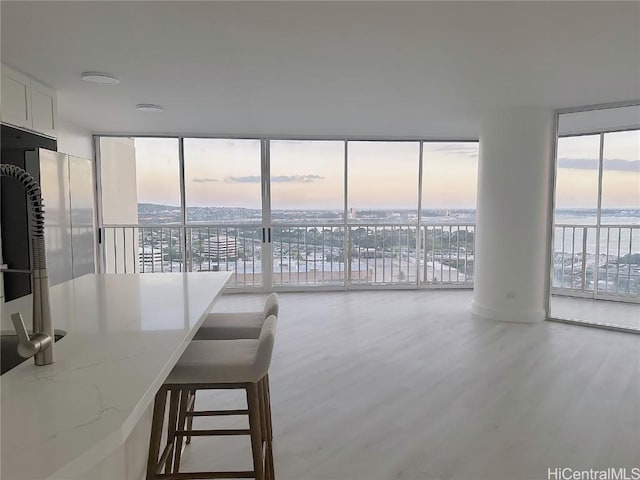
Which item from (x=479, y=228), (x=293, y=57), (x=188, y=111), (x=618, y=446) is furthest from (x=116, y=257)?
(x=618, y=446)

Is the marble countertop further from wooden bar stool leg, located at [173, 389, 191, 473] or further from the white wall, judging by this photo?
the white wall

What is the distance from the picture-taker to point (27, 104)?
3328mm

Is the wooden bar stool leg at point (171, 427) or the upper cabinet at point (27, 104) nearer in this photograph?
the wooden bar stool leg at point (171, 427)

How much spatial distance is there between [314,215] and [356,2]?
4376 mm

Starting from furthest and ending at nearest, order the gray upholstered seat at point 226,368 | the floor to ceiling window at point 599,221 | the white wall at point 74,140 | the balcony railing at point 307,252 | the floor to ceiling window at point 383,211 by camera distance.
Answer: the floor to ceiling window at point 383,211, the balcony railing at point 307,252, the floor to ceiling window at point 599,221, the white wall at point 74,140, the gray upholstered seat at point 226,368

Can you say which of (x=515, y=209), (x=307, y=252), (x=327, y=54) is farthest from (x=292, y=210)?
(x=327, y=54)

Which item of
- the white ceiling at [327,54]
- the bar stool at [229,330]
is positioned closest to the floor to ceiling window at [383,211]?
the white ceiling at [327,54]

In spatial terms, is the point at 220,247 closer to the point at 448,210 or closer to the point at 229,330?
the point at 448,210

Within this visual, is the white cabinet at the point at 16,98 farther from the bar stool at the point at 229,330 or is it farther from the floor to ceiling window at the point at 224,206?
the floor to ceiling window at the point at 224,206

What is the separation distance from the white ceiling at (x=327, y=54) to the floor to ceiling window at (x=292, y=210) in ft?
5.06

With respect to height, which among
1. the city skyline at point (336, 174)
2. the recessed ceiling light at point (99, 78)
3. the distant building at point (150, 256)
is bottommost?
the distant building at point (150, 256)

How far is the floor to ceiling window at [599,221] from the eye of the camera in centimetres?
559

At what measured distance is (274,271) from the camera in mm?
6418

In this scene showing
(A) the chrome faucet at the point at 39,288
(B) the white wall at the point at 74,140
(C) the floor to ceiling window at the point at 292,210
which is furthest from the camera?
(C) the floor to ceiling window at the point at 292,210
